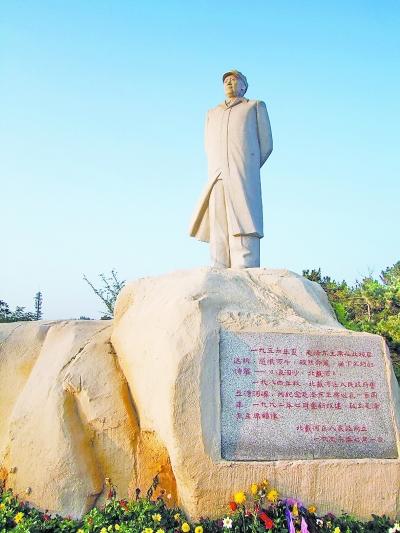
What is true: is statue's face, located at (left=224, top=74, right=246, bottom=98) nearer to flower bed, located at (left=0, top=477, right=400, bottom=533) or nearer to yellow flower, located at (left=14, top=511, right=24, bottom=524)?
flower bed, located at (left=0, top=477, right=400, bottom=533)

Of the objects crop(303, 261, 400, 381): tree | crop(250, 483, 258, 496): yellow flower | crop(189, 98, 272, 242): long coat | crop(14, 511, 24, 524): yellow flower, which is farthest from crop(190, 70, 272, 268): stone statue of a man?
crop(303, 261, 400, 381): tree

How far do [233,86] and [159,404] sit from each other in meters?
3.38

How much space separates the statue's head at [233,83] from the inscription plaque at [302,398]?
2.91 m

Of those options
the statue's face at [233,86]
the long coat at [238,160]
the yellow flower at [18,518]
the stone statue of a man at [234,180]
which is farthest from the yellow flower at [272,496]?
the statue's face at [233,86]

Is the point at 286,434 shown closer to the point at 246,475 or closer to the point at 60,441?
the point at 246,475

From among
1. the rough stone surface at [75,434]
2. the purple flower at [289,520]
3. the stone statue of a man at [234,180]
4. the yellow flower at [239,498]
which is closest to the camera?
the purple flower at [289,520]

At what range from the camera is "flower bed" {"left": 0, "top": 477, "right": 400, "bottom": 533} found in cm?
265

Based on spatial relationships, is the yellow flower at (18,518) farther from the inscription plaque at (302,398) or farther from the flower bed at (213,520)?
the inscription plaque at (302,398)

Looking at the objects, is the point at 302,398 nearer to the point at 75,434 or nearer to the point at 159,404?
the point at 159,404

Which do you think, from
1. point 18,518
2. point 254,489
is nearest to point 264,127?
point 254,489

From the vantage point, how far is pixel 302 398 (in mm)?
3137

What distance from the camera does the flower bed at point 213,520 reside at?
2.65 meters

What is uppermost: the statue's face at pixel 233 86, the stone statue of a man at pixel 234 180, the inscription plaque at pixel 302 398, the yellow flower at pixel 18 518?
the statue's face at pixel 233 86

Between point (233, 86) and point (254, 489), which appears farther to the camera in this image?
point (233, 86)
